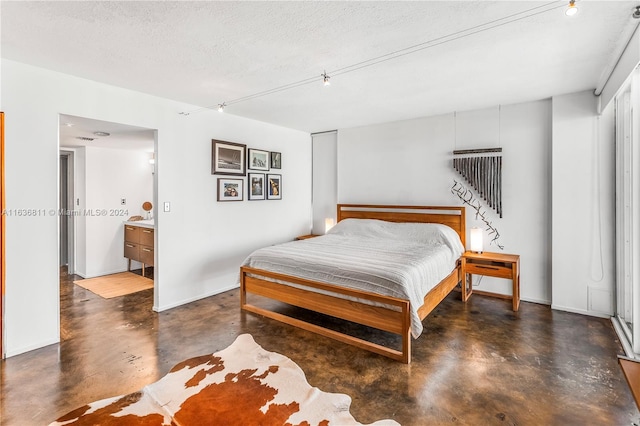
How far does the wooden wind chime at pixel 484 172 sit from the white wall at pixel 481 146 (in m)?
0.09

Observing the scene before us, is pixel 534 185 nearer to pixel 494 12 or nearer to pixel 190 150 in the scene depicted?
pixel 494 12

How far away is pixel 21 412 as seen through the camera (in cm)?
202

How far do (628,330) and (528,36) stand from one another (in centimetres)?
282

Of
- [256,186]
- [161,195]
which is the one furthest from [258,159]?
[161,195]

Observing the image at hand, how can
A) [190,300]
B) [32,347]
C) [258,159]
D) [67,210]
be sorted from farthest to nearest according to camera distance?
[67,210]
[258,159]
[190,300]
[32,347]

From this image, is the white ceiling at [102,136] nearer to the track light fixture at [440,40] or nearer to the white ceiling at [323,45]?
the white ceiling at [323,45]

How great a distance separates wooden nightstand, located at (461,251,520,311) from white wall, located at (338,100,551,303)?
336 millimetres

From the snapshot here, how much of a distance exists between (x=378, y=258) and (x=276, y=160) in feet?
8.92

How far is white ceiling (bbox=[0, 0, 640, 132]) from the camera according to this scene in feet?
6.53

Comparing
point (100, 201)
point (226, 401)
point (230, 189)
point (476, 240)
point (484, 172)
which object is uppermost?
point (484, 172)

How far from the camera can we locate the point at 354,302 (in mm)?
2885

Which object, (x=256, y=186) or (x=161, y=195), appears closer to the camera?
(x=161, y=195)

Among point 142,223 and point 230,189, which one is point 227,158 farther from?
point 142,223

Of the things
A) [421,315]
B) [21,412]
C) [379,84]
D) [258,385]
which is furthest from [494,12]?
[21,412]
